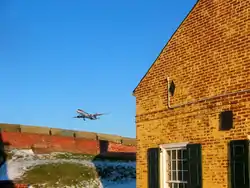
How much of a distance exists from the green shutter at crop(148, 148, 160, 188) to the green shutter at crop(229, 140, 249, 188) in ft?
8.75

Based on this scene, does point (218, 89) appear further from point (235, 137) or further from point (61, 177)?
point (61, 177)

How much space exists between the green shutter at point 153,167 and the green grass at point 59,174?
8409mm

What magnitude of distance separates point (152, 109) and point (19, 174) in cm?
1011

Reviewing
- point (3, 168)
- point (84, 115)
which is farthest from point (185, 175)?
point (84, 115)

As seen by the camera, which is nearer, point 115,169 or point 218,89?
point 218,89

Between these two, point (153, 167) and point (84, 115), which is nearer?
point (153, 167)

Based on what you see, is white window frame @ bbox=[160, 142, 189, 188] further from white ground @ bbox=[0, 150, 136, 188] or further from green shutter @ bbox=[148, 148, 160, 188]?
white ground @ bbox=[0, 150, 136, 188]

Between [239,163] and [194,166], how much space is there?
58.7 inches

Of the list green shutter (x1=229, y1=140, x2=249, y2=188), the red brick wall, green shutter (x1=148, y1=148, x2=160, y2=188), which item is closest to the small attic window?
green shutter (x1=148, y1=148, x2=160, y2=188)

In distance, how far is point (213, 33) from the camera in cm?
1103

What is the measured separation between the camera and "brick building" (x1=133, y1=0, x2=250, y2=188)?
32.6 feet

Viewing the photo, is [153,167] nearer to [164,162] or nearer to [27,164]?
[164,162]

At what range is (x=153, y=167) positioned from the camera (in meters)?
12.1

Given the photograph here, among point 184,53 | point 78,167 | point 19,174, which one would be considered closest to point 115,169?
point 78,167
